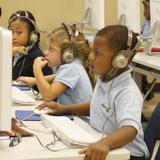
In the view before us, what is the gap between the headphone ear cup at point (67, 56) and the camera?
6.84ft

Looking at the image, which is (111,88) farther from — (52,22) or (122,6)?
(52,22)

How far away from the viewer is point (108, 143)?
1.35 m

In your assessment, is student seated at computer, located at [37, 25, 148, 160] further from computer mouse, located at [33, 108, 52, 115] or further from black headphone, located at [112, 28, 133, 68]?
computer mouse, located at [33, 108, 52, 115]

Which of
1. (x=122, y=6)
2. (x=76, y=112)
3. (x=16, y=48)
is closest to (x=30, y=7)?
(x=122, y=6)

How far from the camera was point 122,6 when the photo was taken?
3.58m

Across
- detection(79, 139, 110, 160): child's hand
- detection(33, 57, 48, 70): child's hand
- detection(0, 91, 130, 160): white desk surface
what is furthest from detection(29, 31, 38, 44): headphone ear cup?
detection(79, 139, 110, 160): child's hand

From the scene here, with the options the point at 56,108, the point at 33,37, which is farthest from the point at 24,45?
the point at 56,108

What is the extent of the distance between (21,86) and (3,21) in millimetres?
Answer: 2678

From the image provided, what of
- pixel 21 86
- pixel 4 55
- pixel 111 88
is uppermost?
pixel 4 55

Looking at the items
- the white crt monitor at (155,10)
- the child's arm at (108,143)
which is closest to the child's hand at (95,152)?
the child's arm at (108,143)

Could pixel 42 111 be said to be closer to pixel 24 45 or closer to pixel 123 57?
pixel 123 57

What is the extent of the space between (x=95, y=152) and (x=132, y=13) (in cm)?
231

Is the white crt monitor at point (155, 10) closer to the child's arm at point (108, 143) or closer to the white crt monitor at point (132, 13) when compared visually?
the white crt monitor at point (132, 13)

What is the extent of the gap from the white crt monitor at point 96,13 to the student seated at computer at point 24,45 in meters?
1.02
